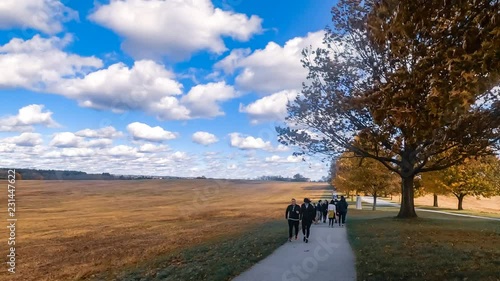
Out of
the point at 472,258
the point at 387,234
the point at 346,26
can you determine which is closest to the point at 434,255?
the point at 472,258

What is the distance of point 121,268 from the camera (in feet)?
51.2

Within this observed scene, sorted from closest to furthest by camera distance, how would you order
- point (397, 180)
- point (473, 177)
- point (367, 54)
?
point (367, 54)
point (397, 180)
point (473, 177)

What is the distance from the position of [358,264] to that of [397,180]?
3109 centimetres

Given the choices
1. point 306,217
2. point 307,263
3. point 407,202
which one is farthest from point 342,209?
point 307,263

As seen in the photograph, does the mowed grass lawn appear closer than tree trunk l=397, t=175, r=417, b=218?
Yes

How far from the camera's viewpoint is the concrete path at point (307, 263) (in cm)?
968

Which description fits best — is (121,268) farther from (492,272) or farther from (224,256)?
(492,272)

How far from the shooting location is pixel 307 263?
11.3 metres

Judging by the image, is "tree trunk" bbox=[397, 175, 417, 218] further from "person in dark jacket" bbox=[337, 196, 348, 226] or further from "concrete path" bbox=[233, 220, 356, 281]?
"concrete path" bbox=[233, 220, 356, 281]

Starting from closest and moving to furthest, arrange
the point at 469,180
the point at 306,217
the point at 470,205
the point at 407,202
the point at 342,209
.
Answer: the point at 306,217 → the point at 342,209 → the point at 407,202 → the point at 469,180 → the point at 470,205

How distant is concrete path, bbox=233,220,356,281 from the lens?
9680 mm

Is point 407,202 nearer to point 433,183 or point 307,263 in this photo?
point 307,263

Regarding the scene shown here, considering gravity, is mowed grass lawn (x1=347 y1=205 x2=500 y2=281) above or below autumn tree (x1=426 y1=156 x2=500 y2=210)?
below

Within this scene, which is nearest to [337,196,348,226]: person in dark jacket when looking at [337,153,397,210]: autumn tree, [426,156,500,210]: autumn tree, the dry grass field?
[337,153,397,210]: autumn tree
